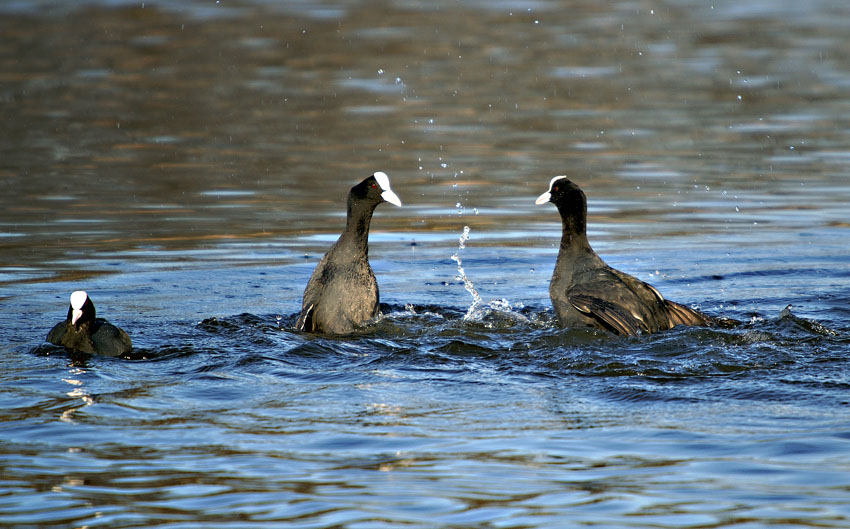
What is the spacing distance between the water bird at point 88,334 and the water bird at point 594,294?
8.59 feet

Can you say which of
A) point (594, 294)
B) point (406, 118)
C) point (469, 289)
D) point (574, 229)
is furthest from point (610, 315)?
point (406, 118)

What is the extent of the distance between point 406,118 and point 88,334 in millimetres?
9947

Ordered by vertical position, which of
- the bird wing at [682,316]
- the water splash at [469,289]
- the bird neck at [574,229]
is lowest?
the bird wing at [682,316]

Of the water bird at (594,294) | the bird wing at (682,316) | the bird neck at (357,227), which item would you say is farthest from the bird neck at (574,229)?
the bird neck at (357,227)

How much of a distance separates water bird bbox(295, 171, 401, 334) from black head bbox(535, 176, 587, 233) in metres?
1.04

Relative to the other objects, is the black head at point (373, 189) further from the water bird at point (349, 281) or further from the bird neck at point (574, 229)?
the bird neck at point (574, 229)

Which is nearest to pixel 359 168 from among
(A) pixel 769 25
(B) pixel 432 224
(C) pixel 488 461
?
(B) pixel 432 224

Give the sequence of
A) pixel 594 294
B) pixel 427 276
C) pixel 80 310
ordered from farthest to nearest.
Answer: pixel 427 276, pixel 594 294, pixel 80 310

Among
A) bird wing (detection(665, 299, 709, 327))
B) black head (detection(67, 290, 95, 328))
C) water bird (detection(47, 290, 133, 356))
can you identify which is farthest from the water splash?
black head (detection(67, 290, 95, 328))

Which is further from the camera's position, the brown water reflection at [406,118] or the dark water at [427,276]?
the brown water reflection at [406,118]

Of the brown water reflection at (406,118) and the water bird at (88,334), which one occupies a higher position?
the brown water reflection at (406,118)

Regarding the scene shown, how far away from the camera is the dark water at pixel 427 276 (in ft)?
14.2

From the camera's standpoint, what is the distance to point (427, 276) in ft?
29.5

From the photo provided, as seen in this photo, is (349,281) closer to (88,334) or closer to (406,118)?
(88,334)
